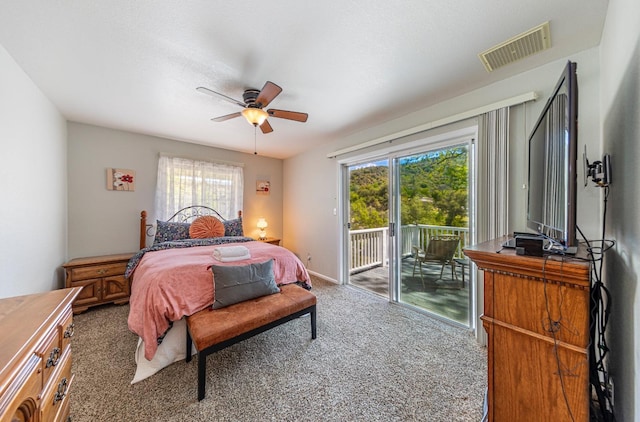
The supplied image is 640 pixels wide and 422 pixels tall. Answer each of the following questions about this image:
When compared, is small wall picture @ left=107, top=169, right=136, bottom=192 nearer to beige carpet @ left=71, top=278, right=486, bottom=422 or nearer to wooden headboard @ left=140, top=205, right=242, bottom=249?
wooden headboard @ left=140, top=205, right=242, bottom=249

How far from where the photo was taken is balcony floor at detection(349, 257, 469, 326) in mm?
2561

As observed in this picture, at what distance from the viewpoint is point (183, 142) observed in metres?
3.96

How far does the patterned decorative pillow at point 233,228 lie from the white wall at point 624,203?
4131 mm

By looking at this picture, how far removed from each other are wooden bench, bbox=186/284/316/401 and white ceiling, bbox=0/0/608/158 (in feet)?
6.68

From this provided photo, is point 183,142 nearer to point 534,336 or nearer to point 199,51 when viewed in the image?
point 199,51

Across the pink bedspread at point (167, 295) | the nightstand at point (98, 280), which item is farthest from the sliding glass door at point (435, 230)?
the nightstand at point (98, 280)

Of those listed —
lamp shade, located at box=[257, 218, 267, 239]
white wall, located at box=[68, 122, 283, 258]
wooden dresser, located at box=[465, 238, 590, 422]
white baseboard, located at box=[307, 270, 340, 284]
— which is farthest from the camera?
lamp shade, located at box=[257, 218, 267, 239]

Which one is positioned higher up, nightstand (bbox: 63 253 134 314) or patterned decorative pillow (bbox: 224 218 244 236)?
patterned decorative pillow (bbox: 224 218 244 236)

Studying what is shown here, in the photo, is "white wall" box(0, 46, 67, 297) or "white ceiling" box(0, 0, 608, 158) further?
"white wall" box(0, 46, 67, 297)

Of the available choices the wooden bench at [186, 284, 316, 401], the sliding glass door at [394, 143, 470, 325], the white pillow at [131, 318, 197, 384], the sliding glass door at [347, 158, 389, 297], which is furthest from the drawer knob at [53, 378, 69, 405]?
the sliding glass door at [347, 158, 389, 297]

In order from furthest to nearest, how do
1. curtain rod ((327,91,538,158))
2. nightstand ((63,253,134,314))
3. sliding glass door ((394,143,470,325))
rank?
nightstand ((63,253,134,314)) → sliding glass door ((394,143,470,325)) → curtain rod ((327,91,538,158))

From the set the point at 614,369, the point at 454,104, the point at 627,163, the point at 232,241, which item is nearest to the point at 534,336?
the point at 614,369

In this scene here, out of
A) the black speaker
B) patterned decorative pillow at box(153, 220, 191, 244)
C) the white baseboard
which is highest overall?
the black speaker

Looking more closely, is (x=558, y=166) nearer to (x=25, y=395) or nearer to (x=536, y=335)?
(x=536, y=335)
